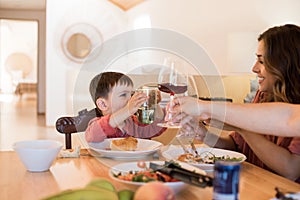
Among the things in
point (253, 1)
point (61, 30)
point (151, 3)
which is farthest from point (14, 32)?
point (253, 1)

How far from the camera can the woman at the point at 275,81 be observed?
1.54 metres

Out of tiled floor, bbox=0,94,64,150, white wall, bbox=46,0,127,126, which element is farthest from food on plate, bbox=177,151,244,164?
white wall, bbox=46,0,127,126

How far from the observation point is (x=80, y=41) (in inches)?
283

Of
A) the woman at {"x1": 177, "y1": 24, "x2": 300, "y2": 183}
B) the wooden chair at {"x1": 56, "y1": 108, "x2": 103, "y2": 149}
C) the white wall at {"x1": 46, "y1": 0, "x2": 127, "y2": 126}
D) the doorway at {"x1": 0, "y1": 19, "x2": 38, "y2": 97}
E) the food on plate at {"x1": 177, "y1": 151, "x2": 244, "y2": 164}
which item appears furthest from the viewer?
the doorway at {"x1": 0, "y1": 19, "x2": 38, "y2": 97}

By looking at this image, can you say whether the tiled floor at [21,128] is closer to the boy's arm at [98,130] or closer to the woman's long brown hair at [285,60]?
the boy's arm at [98,130]

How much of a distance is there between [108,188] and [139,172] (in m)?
0.32

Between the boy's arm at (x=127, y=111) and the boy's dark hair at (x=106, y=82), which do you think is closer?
the boy's arm at (x=127, y=111)

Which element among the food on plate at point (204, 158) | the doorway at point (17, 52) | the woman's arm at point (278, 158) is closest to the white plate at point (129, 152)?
the food on plate at point (204, 158)

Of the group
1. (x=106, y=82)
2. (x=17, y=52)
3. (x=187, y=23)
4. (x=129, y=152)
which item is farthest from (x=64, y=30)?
(x=17, y=52)

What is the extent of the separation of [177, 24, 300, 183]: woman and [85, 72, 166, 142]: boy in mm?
297

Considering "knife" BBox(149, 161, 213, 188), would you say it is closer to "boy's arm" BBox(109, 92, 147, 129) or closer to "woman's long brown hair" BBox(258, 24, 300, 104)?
"boy's arm" BBox(109, 92, 147, 129)

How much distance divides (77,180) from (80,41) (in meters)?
6.12

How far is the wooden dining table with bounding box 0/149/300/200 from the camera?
1.13 m

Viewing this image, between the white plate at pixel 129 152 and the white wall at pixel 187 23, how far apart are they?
2.13 m
